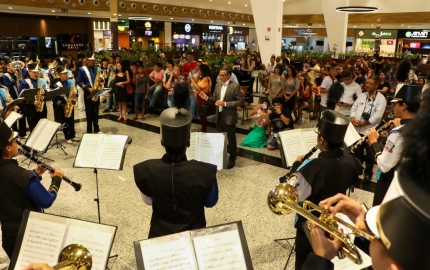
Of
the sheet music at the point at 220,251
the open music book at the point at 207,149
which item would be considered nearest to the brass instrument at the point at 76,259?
the sheet music at the point at 220,251

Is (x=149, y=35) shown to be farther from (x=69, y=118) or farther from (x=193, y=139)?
(x=193, y=139)

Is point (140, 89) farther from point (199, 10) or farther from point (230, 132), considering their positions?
point (199, 10)

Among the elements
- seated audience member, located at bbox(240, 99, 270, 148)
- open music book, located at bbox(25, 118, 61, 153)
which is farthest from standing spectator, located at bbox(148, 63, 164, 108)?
open music book, located at bbox(25, 118, 61, 153)

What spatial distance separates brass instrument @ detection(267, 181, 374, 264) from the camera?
4.66 feet

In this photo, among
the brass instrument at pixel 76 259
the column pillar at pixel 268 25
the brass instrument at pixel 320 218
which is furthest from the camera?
the column pillar at pixel 268 25

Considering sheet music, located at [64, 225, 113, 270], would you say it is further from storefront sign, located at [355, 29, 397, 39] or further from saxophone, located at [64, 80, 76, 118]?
storefront sign, located at [355, 29, 397, 39]

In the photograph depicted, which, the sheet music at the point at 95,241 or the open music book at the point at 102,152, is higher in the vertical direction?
the open music book at the point at 102,152

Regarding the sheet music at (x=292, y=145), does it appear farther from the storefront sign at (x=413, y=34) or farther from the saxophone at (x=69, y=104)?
the storefront sign at (x=413, y=34)

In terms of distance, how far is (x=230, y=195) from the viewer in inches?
206

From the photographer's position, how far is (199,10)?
2323cm

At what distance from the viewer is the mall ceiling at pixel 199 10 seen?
16.7m

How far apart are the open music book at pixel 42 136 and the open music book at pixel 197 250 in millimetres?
3685

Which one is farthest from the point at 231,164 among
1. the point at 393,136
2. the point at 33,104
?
the point at 33,104

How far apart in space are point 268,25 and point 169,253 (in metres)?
13.0
